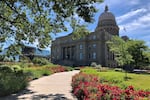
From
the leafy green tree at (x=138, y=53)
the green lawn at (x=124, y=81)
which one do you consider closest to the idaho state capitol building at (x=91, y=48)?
the leafy green tree at (x=138, y=53)

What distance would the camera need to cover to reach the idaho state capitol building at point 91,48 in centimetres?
8225

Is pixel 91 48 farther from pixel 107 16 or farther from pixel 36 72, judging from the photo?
pixel 36 72

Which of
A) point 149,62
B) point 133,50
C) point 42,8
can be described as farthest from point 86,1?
point 149,62

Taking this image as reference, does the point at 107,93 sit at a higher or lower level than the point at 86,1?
lower

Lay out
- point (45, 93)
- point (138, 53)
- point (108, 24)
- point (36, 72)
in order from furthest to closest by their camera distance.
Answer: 1. point (108, 24)
2. point (138, 53)
3. point (36, 72)
4. point (45, 93)

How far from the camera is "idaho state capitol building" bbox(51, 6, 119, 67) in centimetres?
8225

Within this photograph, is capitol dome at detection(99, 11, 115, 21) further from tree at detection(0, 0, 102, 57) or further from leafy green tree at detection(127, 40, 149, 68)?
tree at detection(0, 0, 102, 57)

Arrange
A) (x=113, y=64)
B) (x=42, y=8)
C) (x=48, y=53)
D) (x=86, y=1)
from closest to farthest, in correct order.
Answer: (x=86, y=1) < (x=42, y=8) < (x=113, y=64) < (x=48, y=53)

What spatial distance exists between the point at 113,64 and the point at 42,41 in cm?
6708

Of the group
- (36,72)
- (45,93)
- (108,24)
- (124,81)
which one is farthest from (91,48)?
(45,93)

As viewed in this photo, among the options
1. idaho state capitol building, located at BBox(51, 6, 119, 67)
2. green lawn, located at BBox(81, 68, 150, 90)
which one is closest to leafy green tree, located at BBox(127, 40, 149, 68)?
green lawn, located at BBox(81, 68, 150, 90)

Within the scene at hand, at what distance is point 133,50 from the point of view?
4803 cm

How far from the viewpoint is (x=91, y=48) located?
278 ft

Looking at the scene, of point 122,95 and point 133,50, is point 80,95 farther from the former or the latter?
point 133,50
